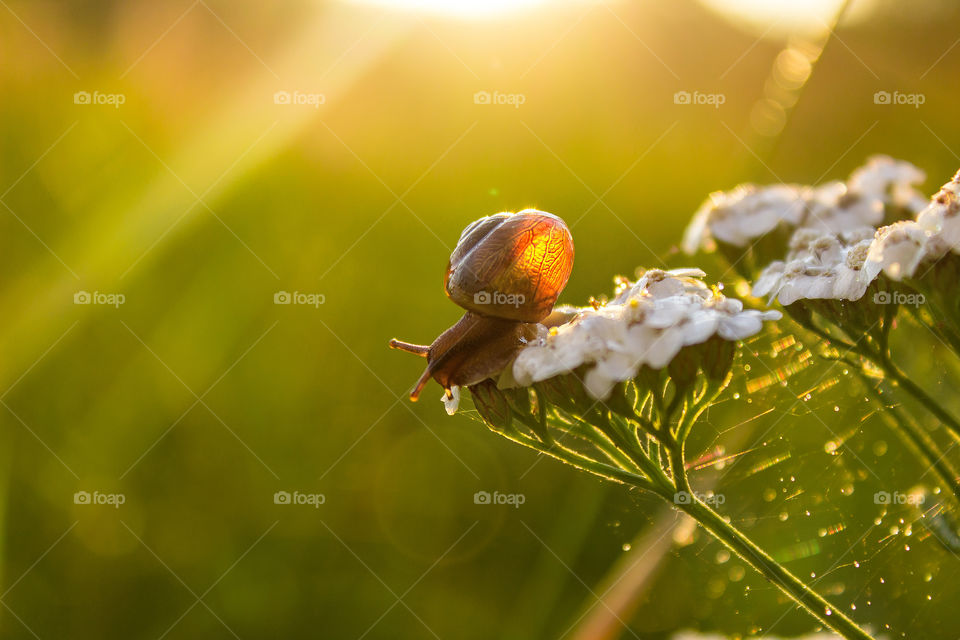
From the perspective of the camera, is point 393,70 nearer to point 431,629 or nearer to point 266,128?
point 266,128

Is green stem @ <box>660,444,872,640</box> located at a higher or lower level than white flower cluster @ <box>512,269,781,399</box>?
lower

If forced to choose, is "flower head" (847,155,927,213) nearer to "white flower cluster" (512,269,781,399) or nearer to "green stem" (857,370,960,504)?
"green stem" (857,370,960,504)

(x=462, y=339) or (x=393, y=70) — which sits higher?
(x=393, y=70)

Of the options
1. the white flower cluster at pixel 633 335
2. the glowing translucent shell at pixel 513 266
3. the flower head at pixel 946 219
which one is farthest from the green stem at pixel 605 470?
the flower head at pixel 946 219

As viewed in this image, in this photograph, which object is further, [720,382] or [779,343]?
[779,343]

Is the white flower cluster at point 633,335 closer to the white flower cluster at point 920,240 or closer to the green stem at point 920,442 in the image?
the white flower cluster at point 920,240

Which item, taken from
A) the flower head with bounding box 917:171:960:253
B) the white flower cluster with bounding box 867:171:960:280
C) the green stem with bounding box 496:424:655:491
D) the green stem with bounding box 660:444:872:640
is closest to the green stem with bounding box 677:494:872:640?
the green stem with bounding box 660:444:872:640

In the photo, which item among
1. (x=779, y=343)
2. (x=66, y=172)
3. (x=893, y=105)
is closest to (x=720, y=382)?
(x=779, y=343)
